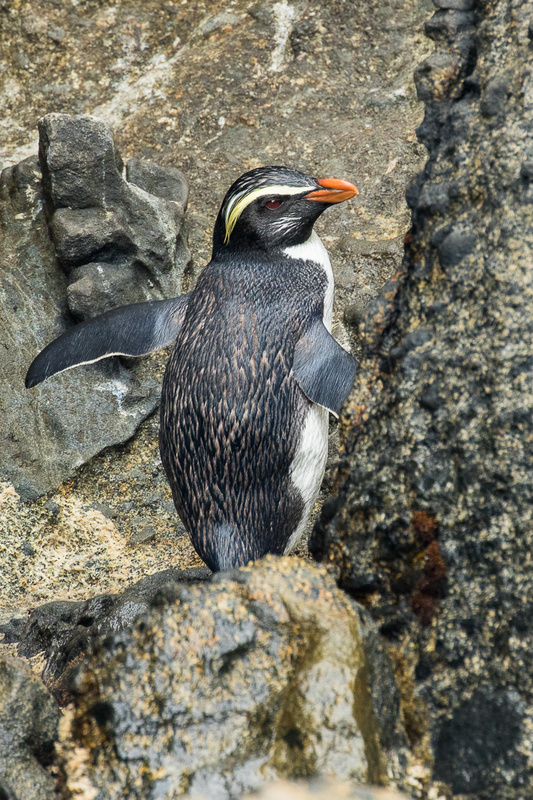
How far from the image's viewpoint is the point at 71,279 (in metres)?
3.68

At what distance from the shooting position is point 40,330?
141 inches

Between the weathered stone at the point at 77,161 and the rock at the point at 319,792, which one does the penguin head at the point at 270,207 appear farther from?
the rock at the point at 319,792

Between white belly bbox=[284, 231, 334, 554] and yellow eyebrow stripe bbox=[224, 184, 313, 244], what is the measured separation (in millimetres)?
209

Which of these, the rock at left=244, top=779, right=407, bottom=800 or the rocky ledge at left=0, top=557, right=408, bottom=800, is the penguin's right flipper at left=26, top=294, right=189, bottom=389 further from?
the rock at left=244, top=779, right=407, bottom=800

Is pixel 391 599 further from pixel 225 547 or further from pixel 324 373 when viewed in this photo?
pixel 324 373

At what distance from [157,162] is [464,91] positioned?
2.63 m

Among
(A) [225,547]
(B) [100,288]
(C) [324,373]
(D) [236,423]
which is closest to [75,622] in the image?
(A) [225,547]

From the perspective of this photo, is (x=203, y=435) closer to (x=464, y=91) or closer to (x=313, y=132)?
(x=464, y=91)

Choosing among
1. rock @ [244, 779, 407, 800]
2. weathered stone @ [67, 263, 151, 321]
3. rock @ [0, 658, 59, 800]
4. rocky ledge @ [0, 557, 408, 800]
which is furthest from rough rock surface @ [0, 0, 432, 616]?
rock @ [244, 779, 407, 800]

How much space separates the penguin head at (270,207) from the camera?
275cm

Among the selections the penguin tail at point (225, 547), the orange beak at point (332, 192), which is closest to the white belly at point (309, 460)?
the penguin tail at point (225, 547)

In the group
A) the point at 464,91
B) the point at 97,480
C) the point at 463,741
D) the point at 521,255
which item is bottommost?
the point at 97,480

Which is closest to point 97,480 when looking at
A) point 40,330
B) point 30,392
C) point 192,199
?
point 30,392

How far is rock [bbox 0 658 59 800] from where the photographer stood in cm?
152
